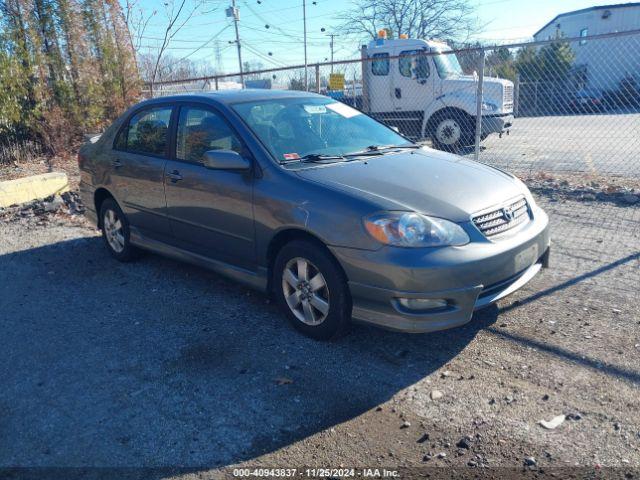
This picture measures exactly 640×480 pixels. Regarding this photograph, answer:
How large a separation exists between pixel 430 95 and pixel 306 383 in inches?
413

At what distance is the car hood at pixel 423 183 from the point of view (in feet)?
11.5

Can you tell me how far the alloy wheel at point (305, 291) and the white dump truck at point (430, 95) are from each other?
9073 millimetres

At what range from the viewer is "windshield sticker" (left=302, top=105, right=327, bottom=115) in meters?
4.73

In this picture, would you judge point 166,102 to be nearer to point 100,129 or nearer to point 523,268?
point 523,268

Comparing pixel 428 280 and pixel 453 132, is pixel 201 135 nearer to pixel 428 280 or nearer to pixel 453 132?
pixel 428 280

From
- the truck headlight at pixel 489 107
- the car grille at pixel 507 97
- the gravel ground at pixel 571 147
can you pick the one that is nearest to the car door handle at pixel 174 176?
the gravel ground at pixel 571 147

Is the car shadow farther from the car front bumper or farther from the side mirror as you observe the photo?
the side mirror

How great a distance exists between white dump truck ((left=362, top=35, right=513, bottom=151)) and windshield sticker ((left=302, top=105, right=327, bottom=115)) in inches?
298

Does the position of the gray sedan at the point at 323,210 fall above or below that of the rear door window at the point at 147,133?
below

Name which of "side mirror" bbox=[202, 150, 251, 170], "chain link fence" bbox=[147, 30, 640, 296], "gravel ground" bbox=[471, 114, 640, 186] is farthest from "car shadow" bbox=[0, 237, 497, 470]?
"gravel ground" bbox=[471, 114, 640, 186]

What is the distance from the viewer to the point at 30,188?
8.39 metres

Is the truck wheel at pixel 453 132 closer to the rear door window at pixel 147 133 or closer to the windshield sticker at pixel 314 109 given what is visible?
the windshield sticker at pixel 314 109

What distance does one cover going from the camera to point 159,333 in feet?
13.5

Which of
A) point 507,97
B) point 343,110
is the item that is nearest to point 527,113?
point 507,97
